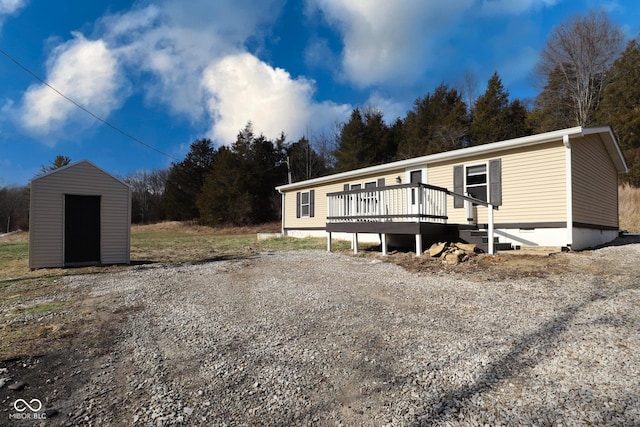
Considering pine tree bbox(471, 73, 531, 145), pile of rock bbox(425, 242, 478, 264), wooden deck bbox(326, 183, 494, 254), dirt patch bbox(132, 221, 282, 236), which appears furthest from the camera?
dirt patch bbox(132, 221, 282, 236)

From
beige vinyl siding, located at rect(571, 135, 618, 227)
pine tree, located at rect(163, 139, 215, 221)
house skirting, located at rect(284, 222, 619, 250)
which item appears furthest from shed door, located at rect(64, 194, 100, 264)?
pine tree, located at rect(163, 139, 215, 221)

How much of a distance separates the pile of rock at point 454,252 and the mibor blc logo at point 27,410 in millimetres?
6886

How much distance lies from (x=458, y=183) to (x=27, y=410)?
33.8 feet

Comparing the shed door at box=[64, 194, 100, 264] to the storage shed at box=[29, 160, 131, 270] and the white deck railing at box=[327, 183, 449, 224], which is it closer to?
the storage shed at box=[29, 160, 131, 270]

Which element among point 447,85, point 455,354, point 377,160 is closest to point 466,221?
point 455,354

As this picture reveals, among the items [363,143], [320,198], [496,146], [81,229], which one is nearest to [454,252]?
[496,146]

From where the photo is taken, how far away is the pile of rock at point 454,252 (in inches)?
294

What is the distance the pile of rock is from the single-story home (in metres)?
0.39

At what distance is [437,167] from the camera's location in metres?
11.0

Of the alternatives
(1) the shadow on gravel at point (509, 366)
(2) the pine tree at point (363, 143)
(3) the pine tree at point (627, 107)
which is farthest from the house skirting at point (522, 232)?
(2) the pine tree at point (363, 143)

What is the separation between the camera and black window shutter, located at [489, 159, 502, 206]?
9.47 meters

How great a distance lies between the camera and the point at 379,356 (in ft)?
9.73

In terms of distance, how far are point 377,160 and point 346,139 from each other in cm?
307

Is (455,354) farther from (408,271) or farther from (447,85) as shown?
(447,85)
